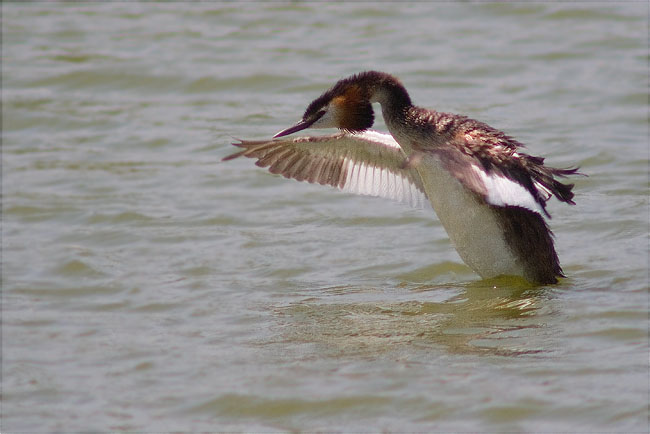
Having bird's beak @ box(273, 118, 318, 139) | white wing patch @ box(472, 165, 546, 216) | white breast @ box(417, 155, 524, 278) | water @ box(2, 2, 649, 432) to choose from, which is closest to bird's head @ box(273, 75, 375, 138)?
bird's beak @ box(273, 118, 318, 139)

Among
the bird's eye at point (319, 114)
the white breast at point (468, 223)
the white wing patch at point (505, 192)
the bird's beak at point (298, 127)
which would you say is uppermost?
the bird's eye at point (319, 114)

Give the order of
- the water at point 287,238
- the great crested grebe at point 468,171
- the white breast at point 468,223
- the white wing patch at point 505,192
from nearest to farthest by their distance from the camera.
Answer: the water at point 287,238
the white wing patch at point 505,192
the great crested grebe at point 468,171
the white breast at point 468,223

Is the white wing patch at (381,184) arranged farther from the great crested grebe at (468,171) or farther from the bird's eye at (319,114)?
the bird's eye at (319,114)

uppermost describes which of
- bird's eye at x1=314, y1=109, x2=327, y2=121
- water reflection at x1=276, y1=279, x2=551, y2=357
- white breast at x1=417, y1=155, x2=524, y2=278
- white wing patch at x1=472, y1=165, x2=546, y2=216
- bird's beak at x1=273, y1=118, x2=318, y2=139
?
bird's eye at x1=314, y1=109, x2=327, y2=121

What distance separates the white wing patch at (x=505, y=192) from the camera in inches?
254

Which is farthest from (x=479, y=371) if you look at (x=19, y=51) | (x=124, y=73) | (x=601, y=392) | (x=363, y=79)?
(x=19, y=51)

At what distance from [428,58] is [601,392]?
8.83 m

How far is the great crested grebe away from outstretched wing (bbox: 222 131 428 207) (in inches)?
1.3

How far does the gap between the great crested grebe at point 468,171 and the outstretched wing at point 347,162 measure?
0.03 m

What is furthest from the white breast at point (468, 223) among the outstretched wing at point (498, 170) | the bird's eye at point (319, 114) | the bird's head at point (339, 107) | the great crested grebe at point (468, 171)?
the bird's eye at point (319, 114)

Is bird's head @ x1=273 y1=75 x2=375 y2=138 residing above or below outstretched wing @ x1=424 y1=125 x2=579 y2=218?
above

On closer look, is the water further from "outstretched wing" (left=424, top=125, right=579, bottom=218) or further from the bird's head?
the bird's head

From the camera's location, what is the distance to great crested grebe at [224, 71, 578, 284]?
684cm

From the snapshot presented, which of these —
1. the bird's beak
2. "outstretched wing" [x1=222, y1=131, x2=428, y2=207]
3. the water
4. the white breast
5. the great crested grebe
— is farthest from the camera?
"outstretched wing" [x1=222, y1=131, x2=428, y2=207]
